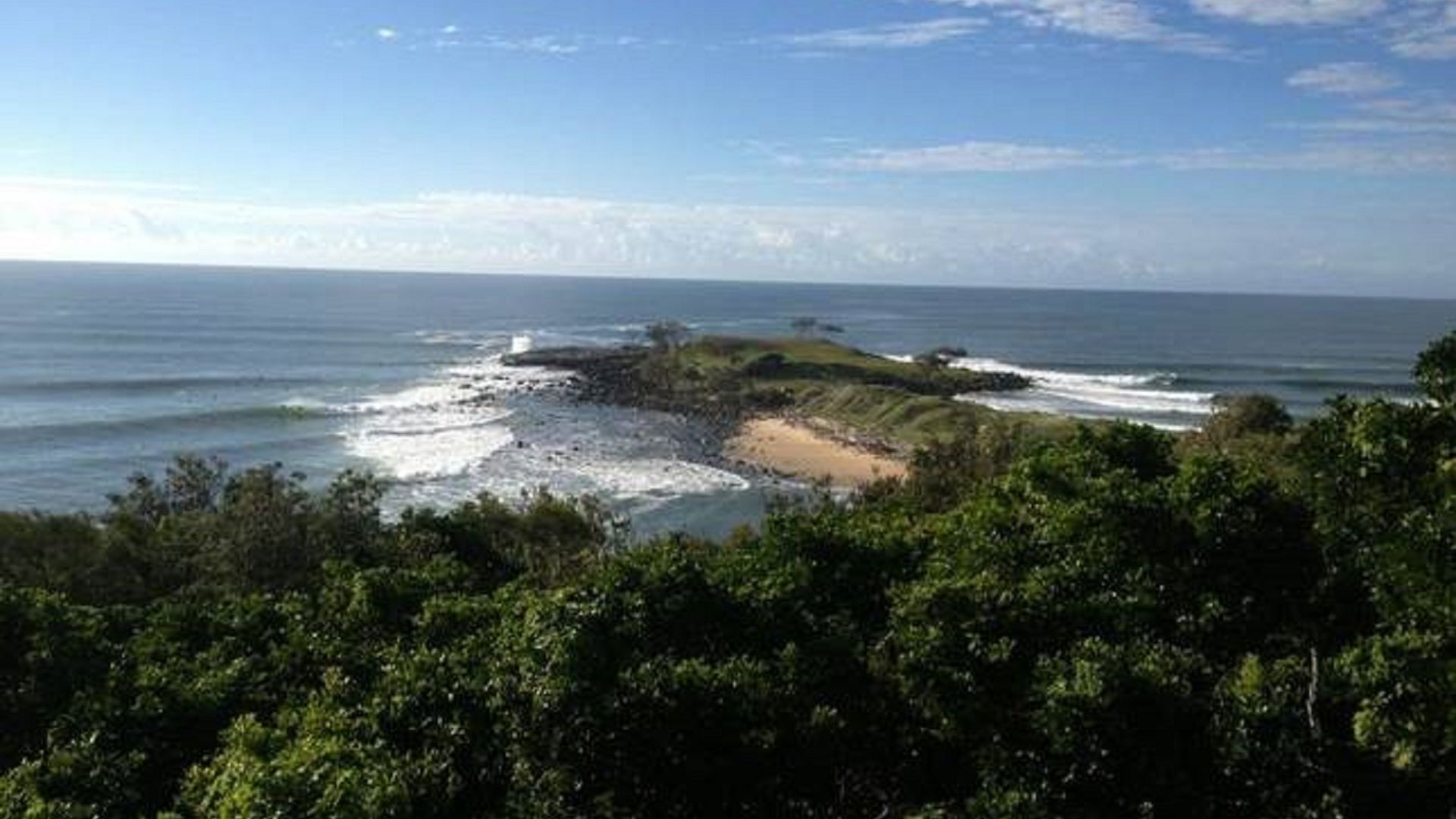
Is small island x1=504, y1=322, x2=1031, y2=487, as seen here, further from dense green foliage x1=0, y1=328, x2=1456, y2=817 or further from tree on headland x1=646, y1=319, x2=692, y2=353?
dense green foliage x1=0, y1=328, x2=1456, y2=817

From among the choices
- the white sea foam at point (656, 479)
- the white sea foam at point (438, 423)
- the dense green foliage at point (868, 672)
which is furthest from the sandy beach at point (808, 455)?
the dense green foliage at point (868, 672)

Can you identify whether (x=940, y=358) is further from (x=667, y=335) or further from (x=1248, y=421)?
(x=1248, y=421)

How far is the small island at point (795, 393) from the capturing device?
66812 millimetres

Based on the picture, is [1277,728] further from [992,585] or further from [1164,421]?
[1164,421]

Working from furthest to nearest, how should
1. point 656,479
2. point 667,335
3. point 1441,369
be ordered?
1. point 667,335
2. point 656,479
3. point 1441,369

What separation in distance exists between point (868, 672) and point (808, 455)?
53.4 meters

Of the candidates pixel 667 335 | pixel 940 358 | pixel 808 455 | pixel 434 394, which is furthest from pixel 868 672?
pixel 667 335

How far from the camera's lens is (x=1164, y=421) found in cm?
7762

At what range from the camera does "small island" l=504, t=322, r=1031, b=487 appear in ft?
219

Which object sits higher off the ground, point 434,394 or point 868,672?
point 868,672

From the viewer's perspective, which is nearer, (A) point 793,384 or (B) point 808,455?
(B) point 808,455

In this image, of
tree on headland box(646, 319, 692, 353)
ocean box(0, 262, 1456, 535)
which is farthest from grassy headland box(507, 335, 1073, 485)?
ocean box(0, 262, 1456, 535)

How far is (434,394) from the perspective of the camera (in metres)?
87.8

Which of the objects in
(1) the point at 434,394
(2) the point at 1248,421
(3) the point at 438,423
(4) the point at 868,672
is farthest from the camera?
(1) the point at 434,394
